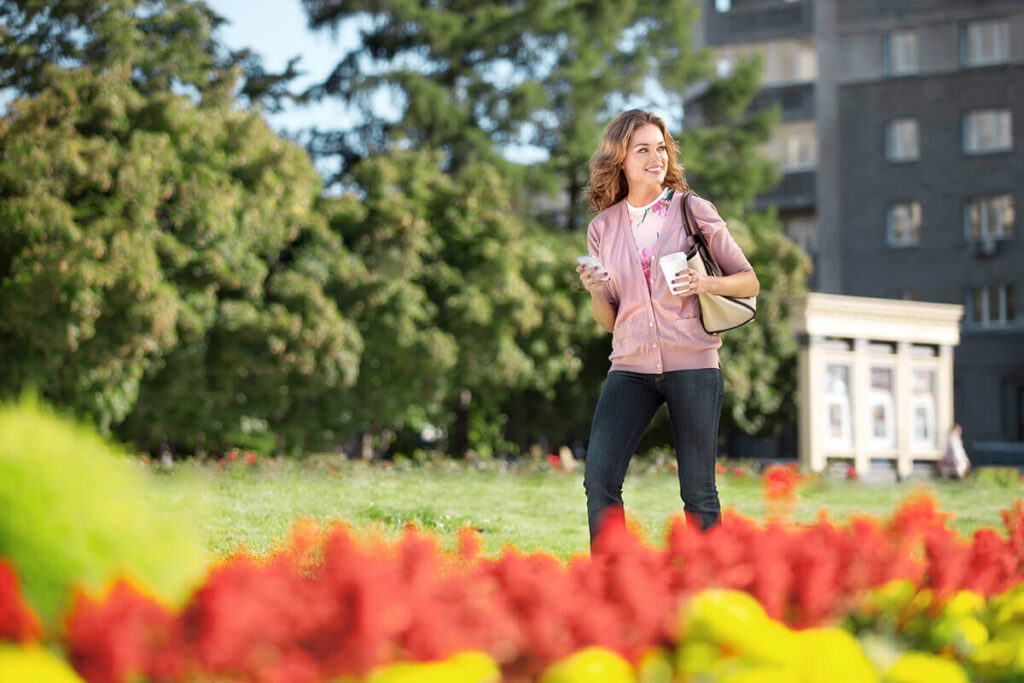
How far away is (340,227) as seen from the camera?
93.2 feet

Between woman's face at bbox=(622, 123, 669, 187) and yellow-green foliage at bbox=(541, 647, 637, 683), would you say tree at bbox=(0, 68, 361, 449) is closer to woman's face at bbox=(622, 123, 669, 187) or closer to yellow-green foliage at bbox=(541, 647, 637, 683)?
woman's face at bbox=(622, 123, 669, 187)

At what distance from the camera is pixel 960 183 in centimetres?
4553

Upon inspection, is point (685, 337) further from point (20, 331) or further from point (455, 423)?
point (455, 423)

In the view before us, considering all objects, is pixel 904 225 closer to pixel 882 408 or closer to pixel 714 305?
pixel 882 408

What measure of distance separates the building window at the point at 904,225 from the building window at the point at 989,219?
1.73 m

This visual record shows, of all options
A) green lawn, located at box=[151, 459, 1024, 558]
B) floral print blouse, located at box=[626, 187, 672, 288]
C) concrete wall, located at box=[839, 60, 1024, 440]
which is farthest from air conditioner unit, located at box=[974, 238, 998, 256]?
floral print blouse, located at box=[626, 187, 672, 288]

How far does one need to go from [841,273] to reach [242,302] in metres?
28.8

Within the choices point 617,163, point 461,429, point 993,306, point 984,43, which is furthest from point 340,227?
point 984,43

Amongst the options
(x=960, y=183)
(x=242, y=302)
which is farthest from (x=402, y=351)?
(x=960, y=183)

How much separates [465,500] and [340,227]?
16086 millimetres

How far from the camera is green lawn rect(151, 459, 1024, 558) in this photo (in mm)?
9398

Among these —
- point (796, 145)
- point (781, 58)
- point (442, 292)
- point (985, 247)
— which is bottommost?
point (442, 292)

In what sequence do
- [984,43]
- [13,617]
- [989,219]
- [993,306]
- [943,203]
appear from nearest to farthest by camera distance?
1. [13,617]
2. [993,306]
3. [989,219]
4. [943,203]
5. [984,43]

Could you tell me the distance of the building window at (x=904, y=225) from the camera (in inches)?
1821
